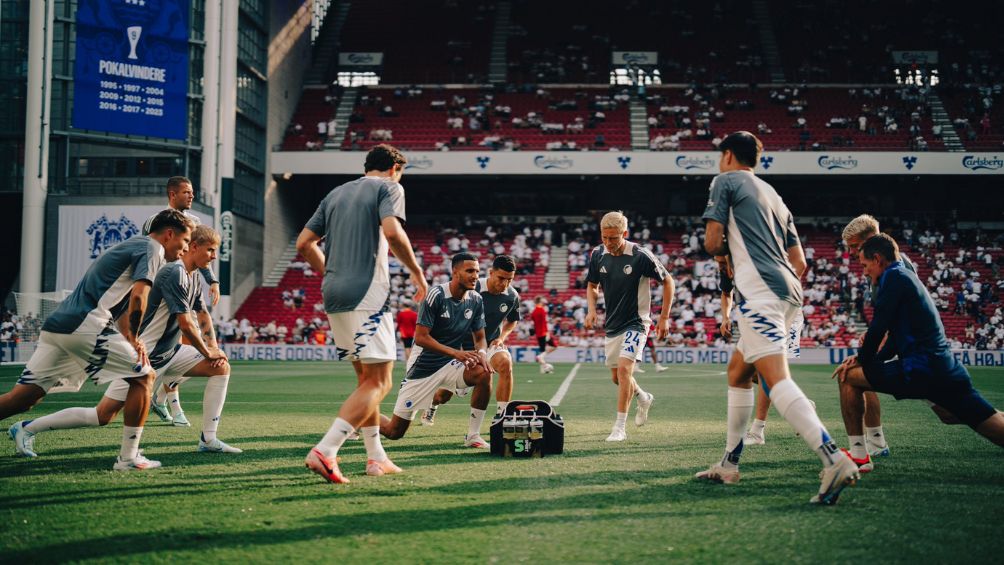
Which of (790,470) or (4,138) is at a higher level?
(4,138)

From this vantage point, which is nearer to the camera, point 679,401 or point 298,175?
point 679,401

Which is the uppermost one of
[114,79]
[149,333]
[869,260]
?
[114,79]

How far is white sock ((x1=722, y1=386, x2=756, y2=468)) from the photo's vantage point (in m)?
5.50

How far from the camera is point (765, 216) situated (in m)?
5.21

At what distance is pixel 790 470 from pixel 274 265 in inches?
1476

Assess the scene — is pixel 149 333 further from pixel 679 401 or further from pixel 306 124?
pixel 306 124

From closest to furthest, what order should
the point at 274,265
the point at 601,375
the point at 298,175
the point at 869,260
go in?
1. the point at 869,260
2. the point at 601,375
3. the point at 274,265
4. the point at 298,175

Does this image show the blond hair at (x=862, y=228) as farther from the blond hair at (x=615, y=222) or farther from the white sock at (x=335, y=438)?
the white sock at (x=335, y=438)

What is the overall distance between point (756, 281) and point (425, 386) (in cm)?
364

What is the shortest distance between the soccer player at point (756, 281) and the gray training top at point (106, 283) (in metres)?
3.80

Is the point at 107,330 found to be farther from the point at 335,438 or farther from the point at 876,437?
the point at 876,437

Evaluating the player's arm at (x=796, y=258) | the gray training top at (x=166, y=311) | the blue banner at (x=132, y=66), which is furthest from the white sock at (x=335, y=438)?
the blue banner at (x=132, y=66)

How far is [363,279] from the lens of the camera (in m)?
5.56

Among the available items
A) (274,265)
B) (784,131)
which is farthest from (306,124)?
(784,131)
